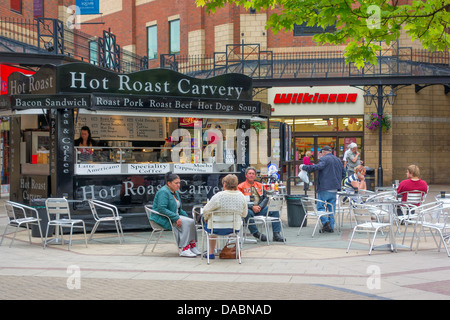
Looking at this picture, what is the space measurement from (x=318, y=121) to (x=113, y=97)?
1788cm

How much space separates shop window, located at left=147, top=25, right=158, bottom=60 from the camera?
3375 cm

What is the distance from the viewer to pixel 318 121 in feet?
95.2

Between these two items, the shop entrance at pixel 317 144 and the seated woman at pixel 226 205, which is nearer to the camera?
the seated woman at pixel 226 205

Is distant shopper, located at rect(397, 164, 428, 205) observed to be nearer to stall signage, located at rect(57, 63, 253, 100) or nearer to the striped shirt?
the striped shirt

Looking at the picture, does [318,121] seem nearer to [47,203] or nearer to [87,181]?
[87,181]

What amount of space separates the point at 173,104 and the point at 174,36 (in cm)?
2059

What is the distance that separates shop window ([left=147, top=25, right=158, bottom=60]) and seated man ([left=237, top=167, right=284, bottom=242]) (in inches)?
927

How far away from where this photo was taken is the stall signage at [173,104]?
40.5 feet

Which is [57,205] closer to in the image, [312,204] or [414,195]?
[312,204]

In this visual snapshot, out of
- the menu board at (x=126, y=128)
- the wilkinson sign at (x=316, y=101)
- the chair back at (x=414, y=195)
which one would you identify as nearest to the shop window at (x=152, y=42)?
the wilkinson sign at (x=316, y=101)

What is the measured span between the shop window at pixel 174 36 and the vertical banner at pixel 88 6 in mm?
10951

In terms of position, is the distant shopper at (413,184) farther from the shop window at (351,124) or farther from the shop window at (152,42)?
the shop window at (152,42)

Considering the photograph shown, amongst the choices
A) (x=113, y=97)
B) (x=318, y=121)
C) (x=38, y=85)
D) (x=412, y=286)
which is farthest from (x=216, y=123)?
(x=318, y=121)

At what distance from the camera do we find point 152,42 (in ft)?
111
